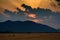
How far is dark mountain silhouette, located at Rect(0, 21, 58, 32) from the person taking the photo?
200 cm

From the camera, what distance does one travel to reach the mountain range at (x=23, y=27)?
6.57ft

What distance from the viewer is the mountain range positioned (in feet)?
6.57

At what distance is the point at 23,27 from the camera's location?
2.03 meters

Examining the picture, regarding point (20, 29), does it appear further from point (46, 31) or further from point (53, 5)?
point (53, 5)

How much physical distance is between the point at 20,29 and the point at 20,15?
0.17 meters

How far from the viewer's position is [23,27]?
6.65 feet
